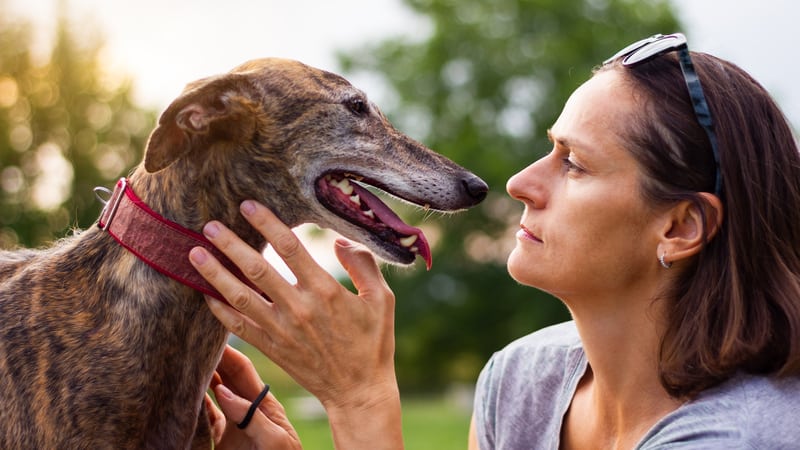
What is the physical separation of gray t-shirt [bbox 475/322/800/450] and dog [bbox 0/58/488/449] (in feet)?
2.44

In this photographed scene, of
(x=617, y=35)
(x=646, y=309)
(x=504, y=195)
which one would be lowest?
(x=504, y=195)

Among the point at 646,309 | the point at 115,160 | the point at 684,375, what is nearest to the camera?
the point at 684,375

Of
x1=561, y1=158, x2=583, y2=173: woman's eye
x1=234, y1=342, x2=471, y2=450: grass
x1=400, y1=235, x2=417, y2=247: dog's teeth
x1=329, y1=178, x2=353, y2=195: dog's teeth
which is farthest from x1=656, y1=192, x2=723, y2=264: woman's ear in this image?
x1=234, y1=342, x2=471, y2=450: grass

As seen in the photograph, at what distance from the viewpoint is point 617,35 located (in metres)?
28.3

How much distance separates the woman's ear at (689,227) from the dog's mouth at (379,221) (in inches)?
29.3

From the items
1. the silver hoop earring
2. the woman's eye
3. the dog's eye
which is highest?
the dog's eye

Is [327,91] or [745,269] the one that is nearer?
[745,269]

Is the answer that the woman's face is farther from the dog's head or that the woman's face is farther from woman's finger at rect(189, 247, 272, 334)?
woman's finger at rect(189, 247, 272, 334)

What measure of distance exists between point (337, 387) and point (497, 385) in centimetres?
87

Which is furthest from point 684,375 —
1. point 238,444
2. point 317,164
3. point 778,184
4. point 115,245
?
point 115,245

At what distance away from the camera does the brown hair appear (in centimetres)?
266

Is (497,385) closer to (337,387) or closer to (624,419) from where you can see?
(624,419)

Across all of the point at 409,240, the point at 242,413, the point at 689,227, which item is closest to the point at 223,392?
the point at 242,413

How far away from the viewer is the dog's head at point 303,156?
272 cm
